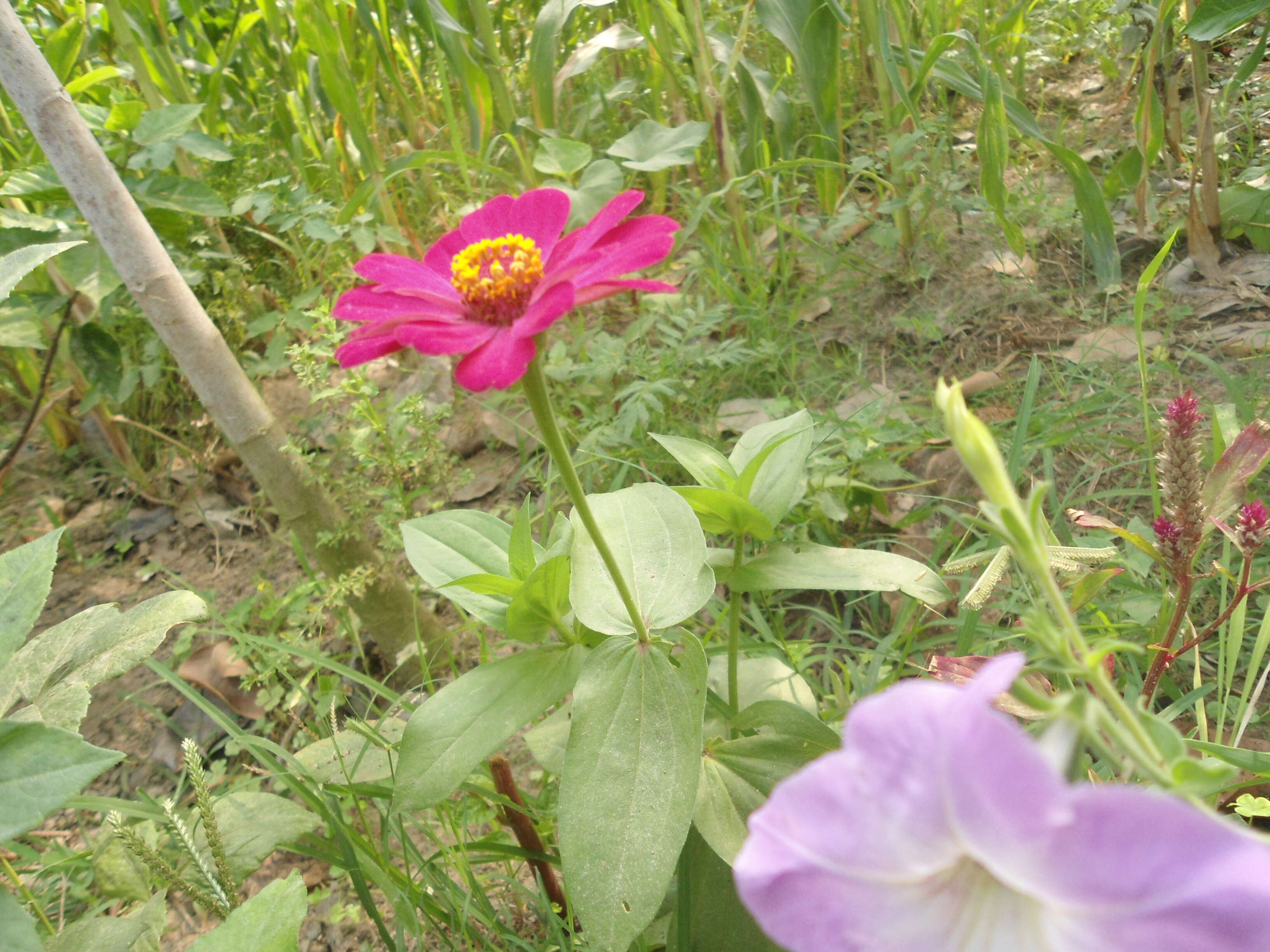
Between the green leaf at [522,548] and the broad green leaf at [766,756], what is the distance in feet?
0.95

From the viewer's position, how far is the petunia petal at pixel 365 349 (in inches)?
27.2

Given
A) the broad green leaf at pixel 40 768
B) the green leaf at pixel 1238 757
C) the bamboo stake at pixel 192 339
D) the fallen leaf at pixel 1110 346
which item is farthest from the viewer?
the fallen leaf at pixel 1110 346

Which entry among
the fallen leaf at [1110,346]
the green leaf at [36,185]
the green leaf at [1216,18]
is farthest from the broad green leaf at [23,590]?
the green leaf at [1216,18]

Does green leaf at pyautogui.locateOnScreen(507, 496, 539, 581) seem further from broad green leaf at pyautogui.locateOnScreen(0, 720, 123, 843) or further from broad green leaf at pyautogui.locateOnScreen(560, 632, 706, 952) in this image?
broad green leaf at pyautogui.locateOnScreen(0, 720, 123, 843)

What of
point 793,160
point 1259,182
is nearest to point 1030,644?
point 793,160

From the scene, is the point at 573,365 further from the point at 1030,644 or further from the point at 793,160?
the point at 1030,644

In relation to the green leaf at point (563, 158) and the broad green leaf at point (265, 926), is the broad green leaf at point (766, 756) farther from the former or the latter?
the green leaf at point (563, 158)

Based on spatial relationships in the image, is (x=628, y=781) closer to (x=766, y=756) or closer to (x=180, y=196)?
(x=766, y=756)

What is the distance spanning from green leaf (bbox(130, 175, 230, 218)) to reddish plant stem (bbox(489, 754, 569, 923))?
1508mm

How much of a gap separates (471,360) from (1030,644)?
2.56ft

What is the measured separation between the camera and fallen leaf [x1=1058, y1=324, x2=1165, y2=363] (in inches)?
63.5

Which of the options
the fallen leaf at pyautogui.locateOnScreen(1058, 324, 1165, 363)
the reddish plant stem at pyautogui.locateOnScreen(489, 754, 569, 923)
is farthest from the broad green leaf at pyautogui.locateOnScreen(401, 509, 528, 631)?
the fallen leaf at pyautogui.locateOnScreen(1058, 324, 1165, 363)

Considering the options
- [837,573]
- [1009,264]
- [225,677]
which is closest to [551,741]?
[837,573]

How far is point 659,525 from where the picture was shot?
0.96 metres
